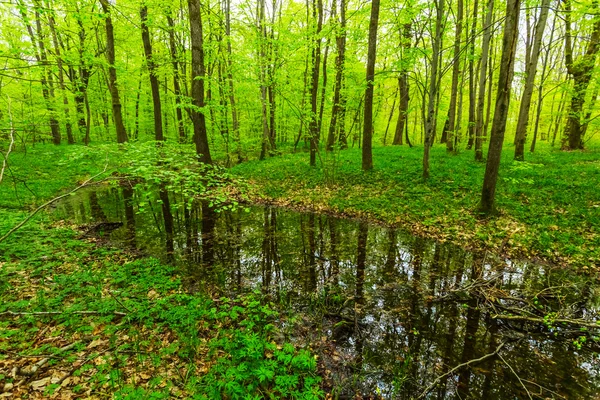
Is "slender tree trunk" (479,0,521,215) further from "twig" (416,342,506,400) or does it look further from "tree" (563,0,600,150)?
"tree" (563,0,600,150)

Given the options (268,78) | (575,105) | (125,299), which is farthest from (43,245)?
(575,105)

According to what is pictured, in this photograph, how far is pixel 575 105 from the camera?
1552 centimetres

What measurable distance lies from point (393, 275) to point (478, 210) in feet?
14.7

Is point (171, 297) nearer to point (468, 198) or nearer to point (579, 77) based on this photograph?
point (468, 198)

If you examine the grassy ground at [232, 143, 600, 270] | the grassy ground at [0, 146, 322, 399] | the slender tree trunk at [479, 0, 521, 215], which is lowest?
the grassy ground at [0, 146, 322, 399]

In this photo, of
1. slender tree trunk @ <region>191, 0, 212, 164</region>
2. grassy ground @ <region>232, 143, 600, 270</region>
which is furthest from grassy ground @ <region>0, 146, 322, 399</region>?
grassy ground @ <region>232, 143, 600, 270</region>

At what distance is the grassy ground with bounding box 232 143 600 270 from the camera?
285 inches

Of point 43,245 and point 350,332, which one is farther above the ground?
point 43,245

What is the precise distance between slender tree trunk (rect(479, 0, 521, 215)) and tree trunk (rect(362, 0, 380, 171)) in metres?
4.40

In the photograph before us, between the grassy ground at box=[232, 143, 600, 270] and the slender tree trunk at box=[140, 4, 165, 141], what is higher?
the slender tree trunk at box=[140, 4, 165, 141]

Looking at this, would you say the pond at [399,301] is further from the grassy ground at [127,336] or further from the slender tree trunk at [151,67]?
the slender tree trunk at [151,67]

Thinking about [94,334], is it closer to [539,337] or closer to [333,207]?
[539,337]

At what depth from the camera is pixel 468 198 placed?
9633 millimetres

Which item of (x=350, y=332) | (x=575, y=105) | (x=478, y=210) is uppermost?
(x=575, y=105)
